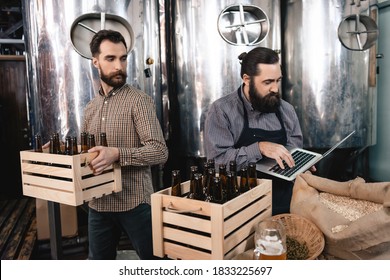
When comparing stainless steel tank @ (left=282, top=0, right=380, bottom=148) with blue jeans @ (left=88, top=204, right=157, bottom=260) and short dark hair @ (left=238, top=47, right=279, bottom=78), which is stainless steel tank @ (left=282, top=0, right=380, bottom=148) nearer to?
short dark hair @ (left=238, top=47, right=279, bottom=78)

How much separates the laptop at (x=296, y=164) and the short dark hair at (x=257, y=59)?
372 millimetres

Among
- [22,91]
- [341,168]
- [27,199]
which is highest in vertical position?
[22,91]

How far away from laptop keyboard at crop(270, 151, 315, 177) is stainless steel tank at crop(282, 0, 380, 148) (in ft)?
2.73

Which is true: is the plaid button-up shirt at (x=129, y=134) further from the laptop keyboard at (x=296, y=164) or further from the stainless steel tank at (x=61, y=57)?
the stainless steel tank at (x=61, y=57)

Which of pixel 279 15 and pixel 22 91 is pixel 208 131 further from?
pixel 22 91

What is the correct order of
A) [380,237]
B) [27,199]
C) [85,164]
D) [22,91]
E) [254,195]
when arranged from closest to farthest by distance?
[380,237], [254,195], [85,164], [27,199], [22,91]

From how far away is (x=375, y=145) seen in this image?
220cm

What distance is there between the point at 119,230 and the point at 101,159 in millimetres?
420

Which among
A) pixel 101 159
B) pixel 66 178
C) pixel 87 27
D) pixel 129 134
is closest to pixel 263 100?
pixel 129 134

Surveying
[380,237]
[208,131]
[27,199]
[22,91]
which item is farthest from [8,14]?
[380,237]

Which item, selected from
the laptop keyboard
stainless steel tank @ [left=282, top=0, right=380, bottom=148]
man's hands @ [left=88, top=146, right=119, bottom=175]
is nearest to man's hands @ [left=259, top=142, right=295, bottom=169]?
the laptop keyboard

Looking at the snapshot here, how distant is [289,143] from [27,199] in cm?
233

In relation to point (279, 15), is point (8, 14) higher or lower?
higher

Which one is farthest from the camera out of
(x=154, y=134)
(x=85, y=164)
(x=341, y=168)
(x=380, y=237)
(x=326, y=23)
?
(x=341, y=168)
